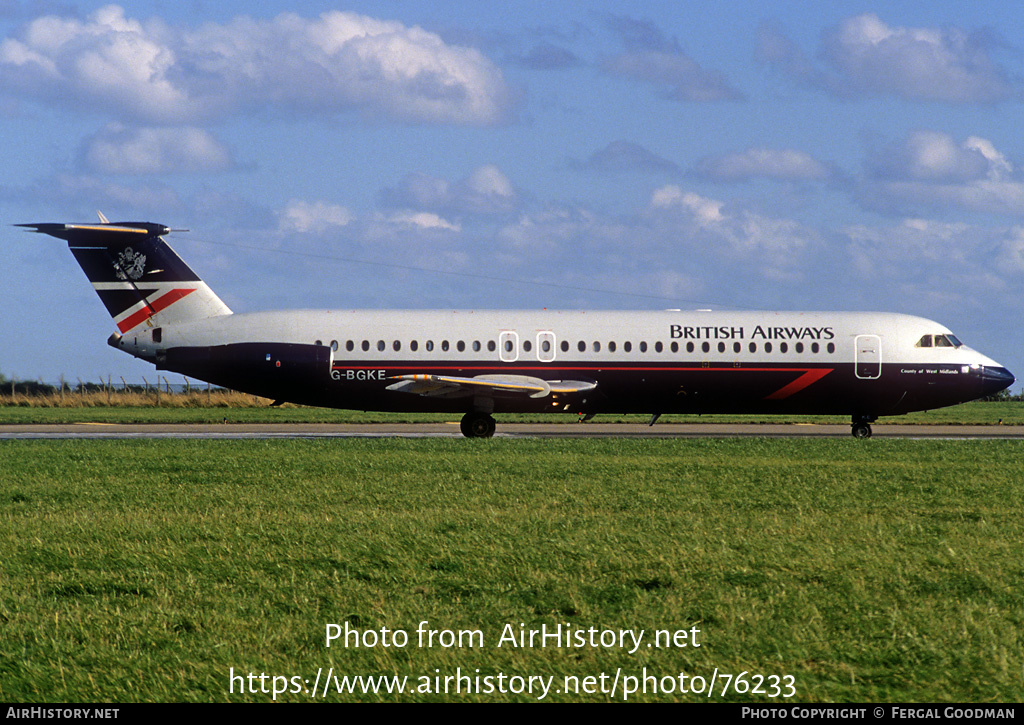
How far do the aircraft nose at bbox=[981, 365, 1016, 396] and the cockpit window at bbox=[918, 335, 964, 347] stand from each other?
1.14 meters

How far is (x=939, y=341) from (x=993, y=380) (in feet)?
6.53

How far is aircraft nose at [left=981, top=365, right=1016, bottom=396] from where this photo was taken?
1264 inches

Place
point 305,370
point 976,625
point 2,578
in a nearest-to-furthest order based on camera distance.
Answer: point 976,625 < point 2,578 < point 305,370

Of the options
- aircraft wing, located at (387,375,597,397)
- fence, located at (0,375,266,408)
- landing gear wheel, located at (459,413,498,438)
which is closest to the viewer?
aircraft wing, located at (387,375,597,397)

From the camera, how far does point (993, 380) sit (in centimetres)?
3216

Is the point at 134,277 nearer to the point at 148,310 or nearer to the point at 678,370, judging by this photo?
the point at 148,310

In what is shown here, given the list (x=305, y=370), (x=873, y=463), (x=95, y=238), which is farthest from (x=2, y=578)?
(x=95, y=238)

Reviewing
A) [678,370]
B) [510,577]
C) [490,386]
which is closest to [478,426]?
[490,386]

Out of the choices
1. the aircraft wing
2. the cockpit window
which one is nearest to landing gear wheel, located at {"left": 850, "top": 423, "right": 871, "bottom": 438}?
the cockpit window

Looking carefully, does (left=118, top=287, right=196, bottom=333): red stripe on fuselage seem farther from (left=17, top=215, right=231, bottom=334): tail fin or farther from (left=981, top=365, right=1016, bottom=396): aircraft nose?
(left=981, top=365, right=1016, bottom=396): aircraft nose

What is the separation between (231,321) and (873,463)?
61.8 feet

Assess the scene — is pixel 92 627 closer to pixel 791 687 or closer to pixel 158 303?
pixel 791 687

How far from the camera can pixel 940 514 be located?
1398 cm

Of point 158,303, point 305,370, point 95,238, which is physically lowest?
point 305,370
